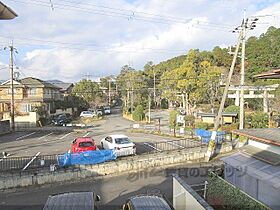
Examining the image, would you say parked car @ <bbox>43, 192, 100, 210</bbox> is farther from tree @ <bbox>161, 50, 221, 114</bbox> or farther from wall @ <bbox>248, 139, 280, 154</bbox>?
tree @ <bbox>161, 50, 221, 114</bbox>

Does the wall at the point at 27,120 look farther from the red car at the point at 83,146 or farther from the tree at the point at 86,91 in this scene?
the red car at the point at 83,146

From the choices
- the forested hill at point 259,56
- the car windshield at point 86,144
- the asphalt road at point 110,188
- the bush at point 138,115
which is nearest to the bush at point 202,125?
the asphalt road at point 110,188

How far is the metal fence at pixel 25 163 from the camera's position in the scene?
14765mm

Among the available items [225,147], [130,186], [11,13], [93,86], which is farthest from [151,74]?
[11,13]

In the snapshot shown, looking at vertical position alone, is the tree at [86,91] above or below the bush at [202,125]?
above

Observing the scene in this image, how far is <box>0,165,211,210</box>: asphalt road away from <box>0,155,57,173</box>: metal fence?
1.71m

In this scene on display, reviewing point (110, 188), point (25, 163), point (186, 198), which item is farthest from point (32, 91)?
point (186, 198)

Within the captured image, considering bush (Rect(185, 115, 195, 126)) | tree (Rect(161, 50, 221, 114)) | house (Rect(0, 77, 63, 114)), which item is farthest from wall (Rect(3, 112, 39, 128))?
bush (Rect(185, 115, 195, 126))

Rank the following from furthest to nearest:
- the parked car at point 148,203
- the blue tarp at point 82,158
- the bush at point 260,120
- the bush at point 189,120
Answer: the bush at point 189,120 < the bush at point 260,120 < the blue tarp at point 82,158 < the parked car at point 148,203

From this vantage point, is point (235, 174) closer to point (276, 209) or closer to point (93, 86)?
point (276, 209)

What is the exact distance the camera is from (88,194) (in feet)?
25.9

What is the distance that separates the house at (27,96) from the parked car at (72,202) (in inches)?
1397

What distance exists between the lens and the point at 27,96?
145 feet

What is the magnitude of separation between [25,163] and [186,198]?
32.7 ft
